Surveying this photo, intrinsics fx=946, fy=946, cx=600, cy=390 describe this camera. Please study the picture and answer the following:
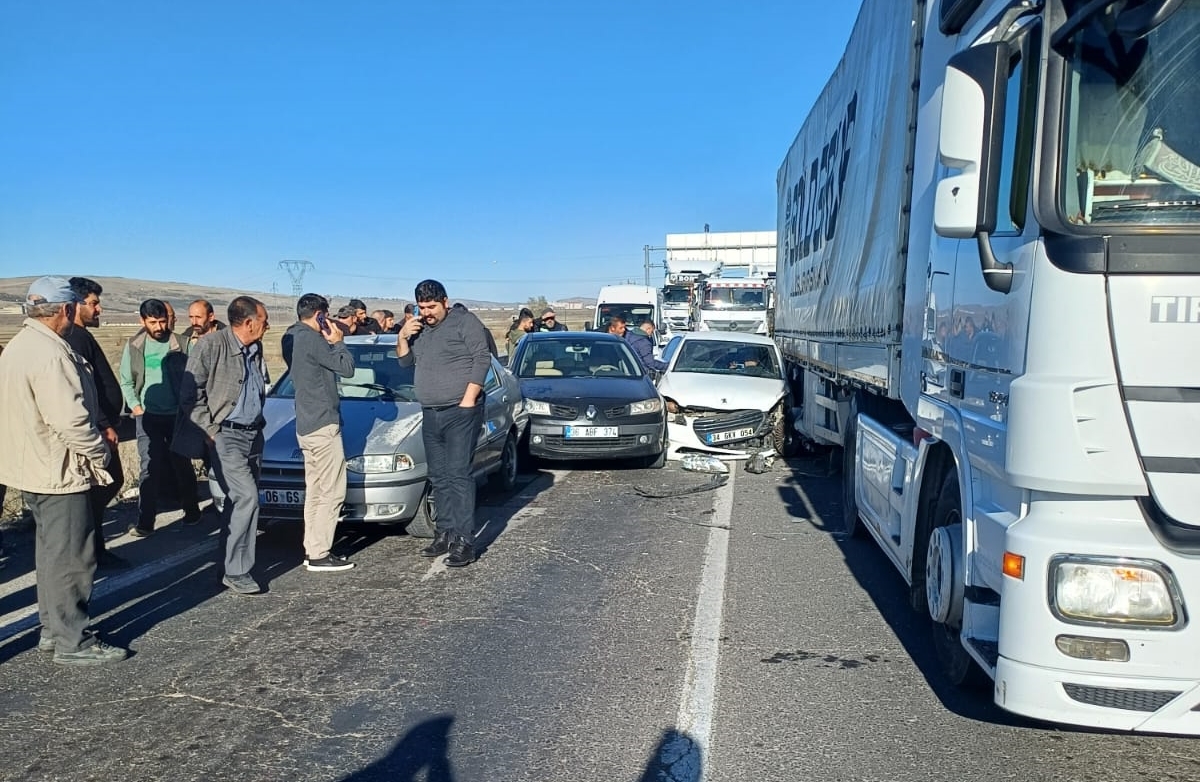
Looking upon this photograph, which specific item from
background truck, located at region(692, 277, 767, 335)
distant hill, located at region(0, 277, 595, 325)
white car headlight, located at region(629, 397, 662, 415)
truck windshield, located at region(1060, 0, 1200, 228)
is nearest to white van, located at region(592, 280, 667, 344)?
background truck, located at region(692, 277, 767, 335)

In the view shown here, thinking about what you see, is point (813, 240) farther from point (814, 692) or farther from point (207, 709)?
point (207, 709)

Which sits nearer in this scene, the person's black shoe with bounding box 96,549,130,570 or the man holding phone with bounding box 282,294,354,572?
the man holding phone with bounding box 282,294,354,572

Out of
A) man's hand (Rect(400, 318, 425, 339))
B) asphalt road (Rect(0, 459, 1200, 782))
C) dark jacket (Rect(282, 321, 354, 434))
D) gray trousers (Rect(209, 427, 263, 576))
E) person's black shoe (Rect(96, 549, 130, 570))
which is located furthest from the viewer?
man's hand (Rect(400, 318, 425, 339))

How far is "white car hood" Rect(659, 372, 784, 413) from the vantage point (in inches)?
431

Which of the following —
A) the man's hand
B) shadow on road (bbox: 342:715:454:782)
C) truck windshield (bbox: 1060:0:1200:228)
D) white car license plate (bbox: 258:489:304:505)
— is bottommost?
shadow on road (bbox: 342:715:454:782)

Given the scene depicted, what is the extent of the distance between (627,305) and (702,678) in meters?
23.7

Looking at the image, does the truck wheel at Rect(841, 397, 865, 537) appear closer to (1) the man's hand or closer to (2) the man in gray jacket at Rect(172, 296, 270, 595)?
(1) the man's hand

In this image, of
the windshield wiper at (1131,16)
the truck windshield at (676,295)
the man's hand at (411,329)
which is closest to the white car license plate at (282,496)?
the man's hand at (411,329)

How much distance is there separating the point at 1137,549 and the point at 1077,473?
11.3 inches

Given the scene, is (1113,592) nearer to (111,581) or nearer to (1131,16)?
(1131,16)

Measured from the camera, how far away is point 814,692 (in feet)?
14.2

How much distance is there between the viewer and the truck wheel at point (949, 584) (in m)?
3.89

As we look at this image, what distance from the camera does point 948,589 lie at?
391 cm

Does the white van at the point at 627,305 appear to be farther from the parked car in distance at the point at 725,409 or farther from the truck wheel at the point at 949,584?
the truck wheel at the point at 949,584
